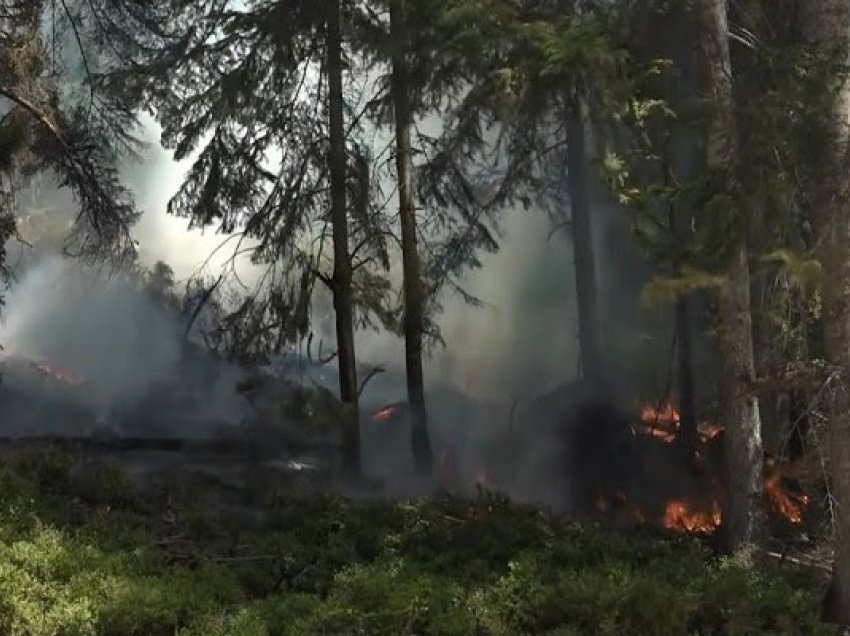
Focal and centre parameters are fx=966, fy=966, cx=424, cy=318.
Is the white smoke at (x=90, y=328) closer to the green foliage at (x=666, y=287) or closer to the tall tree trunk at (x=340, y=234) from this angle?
the tall tree trunk at (x=340, y=234)

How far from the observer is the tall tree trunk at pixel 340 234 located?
12.7 meters

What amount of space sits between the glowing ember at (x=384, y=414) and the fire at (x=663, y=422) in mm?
4408

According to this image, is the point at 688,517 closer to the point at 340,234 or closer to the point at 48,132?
the point at 340,234

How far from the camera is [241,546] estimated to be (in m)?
9.37

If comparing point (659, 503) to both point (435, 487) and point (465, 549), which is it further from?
point (465, 549)

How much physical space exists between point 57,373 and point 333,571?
14787 millimetres

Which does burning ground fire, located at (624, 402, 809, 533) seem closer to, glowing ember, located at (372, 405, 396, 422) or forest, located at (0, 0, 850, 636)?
forest, located at (0, 0, 850, 636)

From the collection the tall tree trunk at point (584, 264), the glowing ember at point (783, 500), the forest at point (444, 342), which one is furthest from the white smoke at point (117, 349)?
the glowing ember at point (783, 500)

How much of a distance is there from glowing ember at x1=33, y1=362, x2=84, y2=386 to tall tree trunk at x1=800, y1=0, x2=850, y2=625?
55.5ft

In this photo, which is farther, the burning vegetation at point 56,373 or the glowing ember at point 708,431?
the burning vegetation at point 56,373

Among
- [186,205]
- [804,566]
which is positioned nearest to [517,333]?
[186,205]

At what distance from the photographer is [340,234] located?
12.8 m

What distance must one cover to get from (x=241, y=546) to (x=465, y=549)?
7.12 ft

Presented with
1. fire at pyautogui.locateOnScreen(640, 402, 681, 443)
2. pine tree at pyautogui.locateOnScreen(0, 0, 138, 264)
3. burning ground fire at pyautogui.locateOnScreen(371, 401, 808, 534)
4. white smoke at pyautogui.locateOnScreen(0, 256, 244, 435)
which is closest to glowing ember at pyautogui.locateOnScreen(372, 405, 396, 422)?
burning ground fire at pyautogui.locateOnScreen(371, 401, 808, 534)
